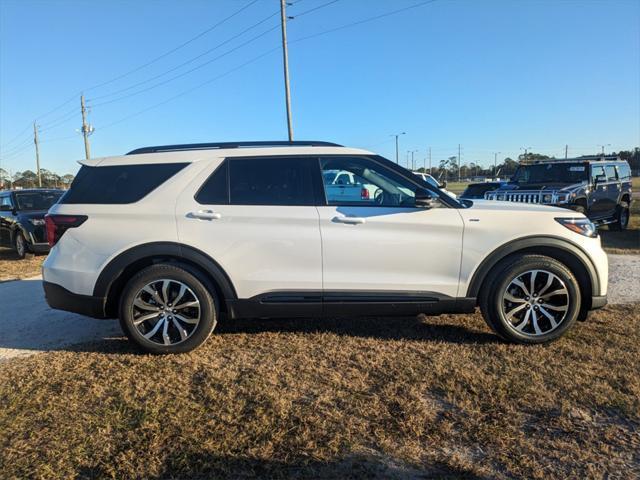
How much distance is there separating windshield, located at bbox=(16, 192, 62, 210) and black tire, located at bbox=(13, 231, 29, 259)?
2.72 feet

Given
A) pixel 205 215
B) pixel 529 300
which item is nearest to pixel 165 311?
pixel 205 215

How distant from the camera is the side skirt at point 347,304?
3.91 metres

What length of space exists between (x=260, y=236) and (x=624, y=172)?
Result: 1223 cm

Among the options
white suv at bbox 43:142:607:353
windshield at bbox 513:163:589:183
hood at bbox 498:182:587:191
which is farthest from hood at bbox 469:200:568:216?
windshield at bbox 513:163:589:183

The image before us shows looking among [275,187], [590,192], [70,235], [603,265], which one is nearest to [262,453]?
[275,187]

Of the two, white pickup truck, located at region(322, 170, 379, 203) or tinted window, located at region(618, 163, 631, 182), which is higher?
tinted window, located at region(618, 163, 631, 182)

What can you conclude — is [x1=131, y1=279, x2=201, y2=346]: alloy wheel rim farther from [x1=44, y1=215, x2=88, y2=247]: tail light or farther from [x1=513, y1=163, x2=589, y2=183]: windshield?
[x1=513, y1=163, x2=589, y2=183]: windshield

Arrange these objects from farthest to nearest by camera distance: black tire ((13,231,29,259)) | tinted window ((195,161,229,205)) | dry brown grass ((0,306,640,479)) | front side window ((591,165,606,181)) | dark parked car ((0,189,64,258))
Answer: front side window ((591,165,606,181))
black tire ((13,231,29,259))
dark parked car ((0,189,64,258))
tinted window ((195,161,229,205))
dry brown grass ((0,306,640,479))

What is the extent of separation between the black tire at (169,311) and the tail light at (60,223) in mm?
673

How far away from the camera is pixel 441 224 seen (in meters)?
3.90

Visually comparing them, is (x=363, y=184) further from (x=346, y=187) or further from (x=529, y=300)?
(x=529, y=300)

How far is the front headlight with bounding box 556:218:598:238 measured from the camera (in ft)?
13.1

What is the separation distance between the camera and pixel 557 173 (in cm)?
1084

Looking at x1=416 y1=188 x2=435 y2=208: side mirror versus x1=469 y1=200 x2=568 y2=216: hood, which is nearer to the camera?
x1=416 y1=188 x2=435 y2=208: side mirror
